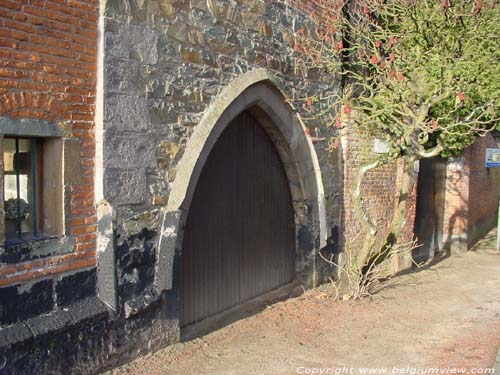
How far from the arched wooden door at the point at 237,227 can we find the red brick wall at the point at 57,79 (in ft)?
5.07

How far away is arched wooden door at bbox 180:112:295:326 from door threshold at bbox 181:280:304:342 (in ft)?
0.22

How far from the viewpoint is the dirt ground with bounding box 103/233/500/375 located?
15.8 ft

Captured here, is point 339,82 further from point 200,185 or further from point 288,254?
point 200,185

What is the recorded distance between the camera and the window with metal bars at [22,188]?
3.81 m

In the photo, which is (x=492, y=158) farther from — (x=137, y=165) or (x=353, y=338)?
(x=137, y=165)

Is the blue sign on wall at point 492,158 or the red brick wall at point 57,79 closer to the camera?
the red brick wall at point 57,79

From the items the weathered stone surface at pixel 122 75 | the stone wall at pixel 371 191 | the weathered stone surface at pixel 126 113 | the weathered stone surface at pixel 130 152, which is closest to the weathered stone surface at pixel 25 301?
the weathered stone surface at pixel 130 152

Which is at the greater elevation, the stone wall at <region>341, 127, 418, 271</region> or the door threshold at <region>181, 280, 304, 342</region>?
the stone wall at <region>341, 127, 418, 271</region>

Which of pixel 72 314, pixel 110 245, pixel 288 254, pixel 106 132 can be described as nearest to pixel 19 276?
pixel 72 314

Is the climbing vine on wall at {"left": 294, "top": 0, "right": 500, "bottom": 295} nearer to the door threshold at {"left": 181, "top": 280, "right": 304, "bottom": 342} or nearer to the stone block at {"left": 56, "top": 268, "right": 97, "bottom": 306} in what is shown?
the door threshold at {"left": 181, "top": 280, "right": 304, "bottom": 342}

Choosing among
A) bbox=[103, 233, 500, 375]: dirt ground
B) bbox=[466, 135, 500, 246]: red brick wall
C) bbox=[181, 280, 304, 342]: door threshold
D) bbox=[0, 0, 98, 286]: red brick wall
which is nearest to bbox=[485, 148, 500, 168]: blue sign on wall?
bbox=[466, 135, 500, 246]: red brick wall

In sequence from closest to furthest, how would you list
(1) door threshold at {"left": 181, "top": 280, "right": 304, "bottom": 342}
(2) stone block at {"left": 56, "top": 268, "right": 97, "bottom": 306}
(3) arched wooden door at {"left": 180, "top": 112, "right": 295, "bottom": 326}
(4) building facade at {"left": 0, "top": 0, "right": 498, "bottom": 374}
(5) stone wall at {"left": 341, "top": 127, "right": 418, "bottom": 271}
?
(4) building facade at {"left": 0, "top": 0, "right": 498, "bottom": 374} < (2) stone block at {"left": 56, "top": 268, "right": 97, "bottom": 306} < (1) door threshold at {"left": 181, "top": 280, "right": 304, "bottom": 342} < (3) arched wooden door at {"left": 180, "top": 112, "right": 295, "bottom": 326} < (5) stone wall at {"left": 341, "top": 127, "right": 418, "bottom": 271}

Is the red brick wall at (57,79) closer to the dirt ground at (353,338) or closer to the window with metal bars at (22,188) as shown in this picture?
the window with metal bars at (22,188)

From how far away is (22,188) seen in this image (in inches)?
154
